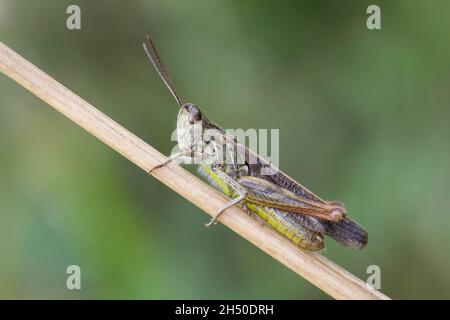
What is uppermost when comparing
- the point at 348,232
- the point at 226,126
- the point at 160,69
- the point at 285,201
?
the point at 226,126

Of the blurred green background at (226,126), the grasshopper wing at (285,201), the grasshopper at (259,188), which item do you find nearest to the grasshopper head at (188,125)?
the grasshopper at (259,188)

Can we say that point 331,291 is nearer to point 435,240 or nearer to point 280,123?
point 435,240

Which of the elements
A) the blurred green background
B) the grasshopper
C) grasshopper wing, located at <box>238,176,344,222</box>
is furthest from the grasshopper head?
the blurred green background

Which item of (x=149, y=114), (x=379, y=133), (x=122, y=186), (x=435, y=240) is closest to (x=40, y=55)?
(x=149, y=114)

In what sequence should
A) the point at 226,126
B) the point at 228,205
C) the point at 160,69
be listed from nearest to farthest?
the point at 228,205 < the point at 160,69 < the point at 226,126

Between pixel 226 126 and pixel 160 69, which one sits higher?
pixel 226 126

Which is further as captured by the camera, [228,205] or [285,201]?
[285,201]

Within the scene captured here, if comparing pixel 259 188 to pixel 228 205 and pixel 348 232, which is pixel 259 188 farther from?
pixel 348 232

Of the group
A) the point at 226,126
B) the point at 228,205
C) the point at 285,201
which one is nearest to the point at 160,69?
the point at 228,205
